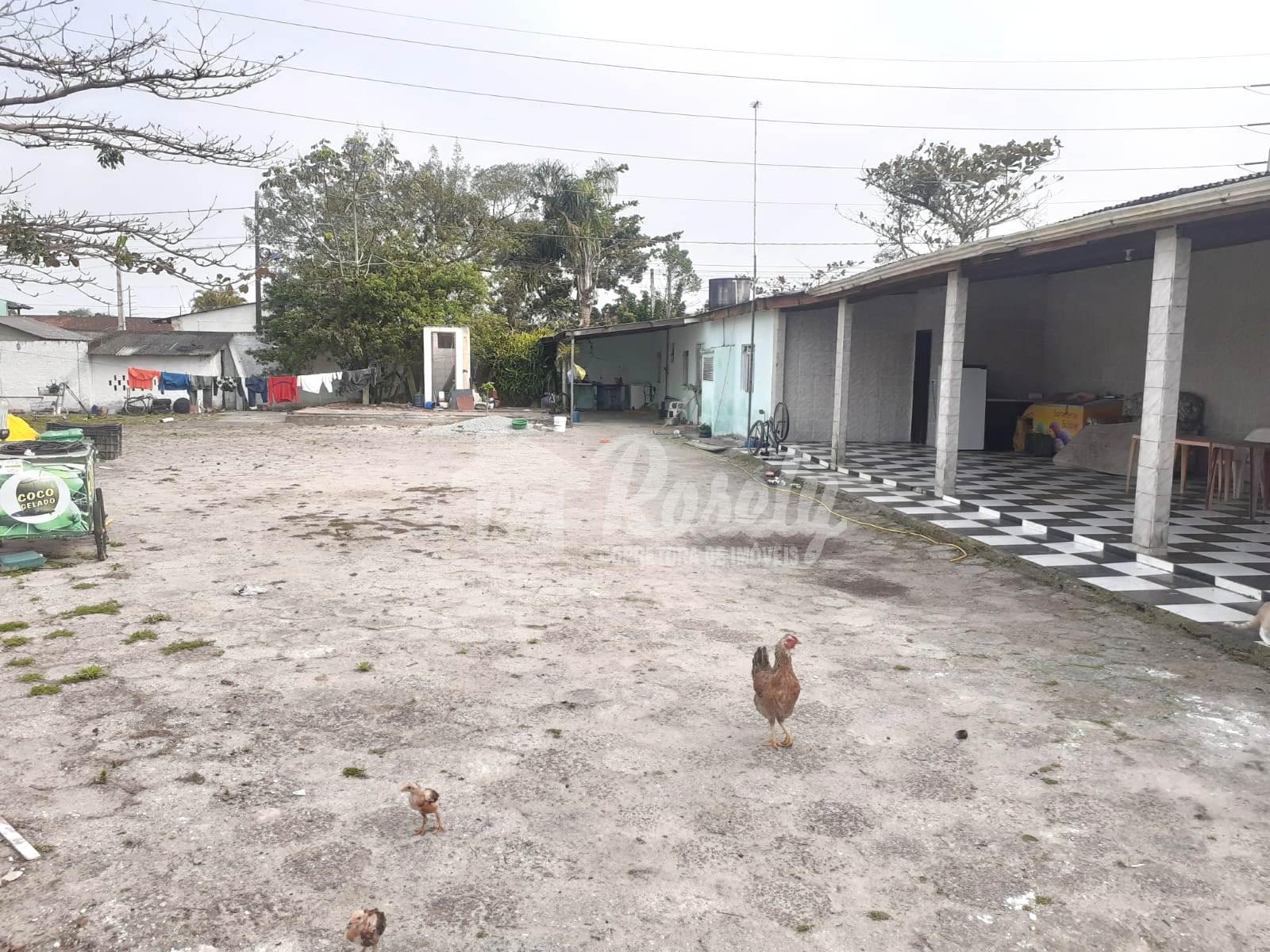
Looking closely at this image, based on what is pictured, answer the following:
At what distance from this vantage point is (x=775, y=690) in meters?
3.42

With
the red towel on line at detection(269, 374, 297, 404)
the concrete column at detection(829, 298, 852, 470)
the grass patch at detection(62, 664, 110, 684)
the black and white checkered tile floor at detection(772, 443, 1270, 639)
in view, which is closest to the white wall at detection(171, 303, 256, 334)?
the red towel on line at detection(269, 374, 297, 404)

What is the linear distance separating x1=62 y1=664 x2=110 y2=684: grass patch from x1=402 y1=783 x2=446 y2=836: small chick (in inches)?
89.9

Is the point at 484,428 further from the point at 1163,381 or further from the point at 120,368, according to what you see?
the point at 120,368

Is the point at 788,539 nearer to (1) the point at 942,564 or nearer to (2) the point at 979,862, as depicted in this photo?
(1) the point at 942,564

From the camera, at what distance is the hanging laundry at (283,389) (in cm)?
2730

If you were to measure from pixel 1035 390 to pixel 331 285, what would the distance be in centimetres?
2147

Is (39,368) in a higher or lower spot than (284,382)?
higher

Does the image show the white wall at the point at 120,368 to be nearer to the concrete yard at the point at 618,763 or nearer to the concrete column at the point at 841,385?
the concrete column at the point at 841,385

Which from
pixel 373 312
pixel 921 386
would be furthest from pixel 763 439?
pixel 373 312

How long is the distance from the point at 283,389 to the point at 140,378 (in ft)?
14.3

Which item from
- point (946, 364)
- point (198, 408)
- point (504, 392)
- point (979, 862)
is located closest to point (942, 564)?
point (946, 364)

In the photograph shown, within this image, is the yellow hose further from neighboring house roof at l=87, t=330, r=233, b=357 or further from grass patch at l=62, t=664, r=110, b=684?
neighboring house roof at l=87, t=330, r=233, b=357

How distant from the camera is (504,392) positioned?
2862 cm

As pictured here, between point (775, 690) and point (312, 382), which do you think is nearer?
point (775, 690)
